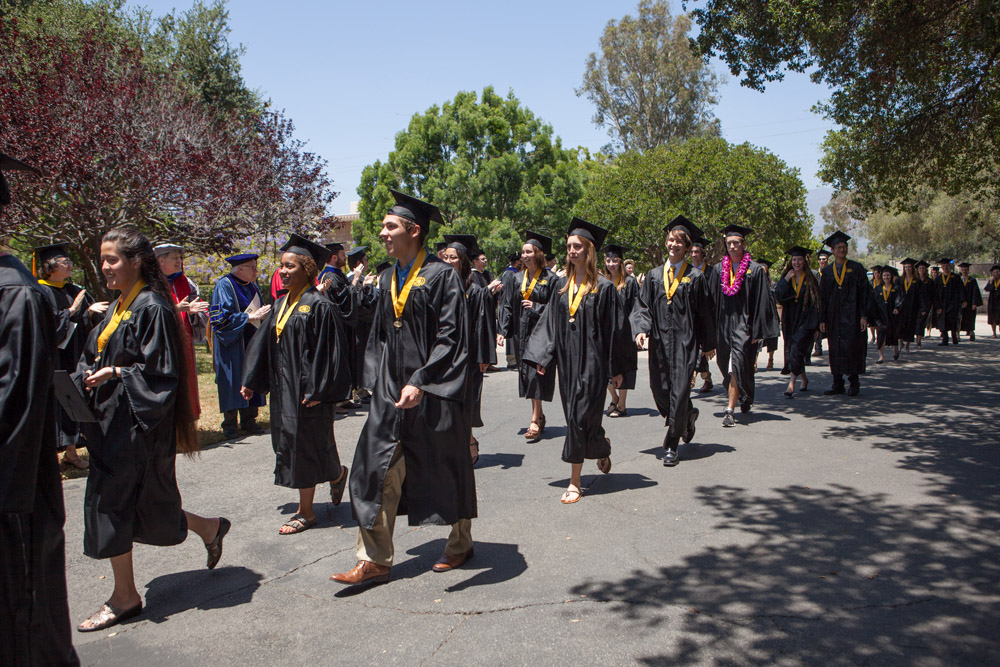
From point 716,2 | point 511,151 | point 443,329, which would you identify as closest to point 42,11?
point 511,151

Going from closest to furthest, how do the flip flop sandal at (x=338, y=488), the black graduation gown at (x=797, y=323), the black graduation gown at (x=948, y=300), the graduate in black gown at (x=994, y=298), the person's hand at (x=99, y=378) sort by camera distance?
the person's hand at (x=99, y=378) → the flip flop sandal at (x=338, y=488) → the black graduation gown at (x=797, y=323) → the black graduation gown at (x=948, y=300) → the graduate in black gown at (x=994, y=298)

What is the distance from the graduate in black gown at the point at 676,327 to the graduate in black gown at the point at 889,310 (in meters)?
9.11

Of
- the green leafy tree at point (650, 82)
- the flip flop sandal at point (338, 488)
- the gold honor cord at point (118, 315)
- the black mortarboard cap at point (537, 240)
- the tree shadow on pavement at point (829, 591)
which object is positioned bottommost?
the tree shadow on pavement at point (829, 591)

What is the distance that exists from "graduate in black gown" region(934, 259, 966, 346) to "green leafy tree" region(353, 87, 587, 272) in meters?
15.7

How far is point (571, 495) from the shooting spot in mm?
5820

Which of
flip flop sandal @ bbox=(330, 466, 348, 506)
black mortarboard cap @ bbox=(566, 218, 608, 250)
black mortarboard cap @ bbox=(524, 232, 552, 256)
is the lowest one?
flip flop sandal @ bbox=(330, 466, 348, 506)

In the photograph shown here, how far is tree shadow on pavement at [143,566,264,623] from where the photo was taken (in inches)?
Result: 161

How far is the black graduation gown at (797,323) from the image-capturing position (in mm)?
10906

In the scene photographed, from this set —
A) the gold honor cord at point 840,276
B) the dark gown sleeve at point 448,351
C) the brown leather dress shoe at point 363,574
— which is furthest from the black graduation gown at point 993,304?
the brown leather dress shoe at point 363,574

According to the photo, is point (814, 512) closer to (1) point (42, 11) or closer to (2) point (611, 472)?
(2) point (611, 472)

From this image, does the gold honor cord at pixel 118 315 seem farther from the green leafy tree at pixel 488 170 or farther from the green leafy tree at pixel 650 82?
the green leafy tree at pixel 650 82

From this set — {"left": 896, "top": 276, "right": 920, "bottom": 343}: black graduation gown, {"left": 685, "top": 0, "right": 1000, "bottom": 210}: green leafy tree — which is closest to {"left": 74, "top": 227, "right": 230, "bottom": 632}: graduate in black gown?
{"left": 685, "top": 0, "right": 1000, "bottom": 210}: green leafy tree

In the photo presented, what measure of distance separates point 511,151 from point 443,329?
29.2m

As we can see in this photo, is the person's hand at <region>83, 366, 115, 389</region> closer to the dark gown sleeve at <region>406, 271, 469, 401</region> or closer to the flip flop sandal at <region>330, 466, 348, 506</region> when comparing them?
the dark gown sleeve at <region>406, 271, 469, 401</region>
